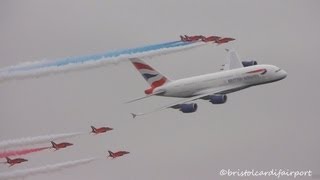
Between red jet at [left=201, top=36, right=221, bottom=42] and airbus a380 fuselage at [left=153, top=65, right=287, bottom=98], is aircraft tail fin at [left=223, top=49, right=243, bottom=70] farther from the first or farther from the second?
red jet at [left=201, top=36, right=221, bottom=42]

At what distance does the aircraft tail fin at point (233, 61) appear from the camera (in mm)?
16094

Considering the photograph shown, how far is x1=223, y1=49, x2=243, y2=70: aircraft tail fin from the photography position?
16.1 m

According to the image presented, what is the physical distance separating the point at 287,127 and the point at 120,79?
2970 mm

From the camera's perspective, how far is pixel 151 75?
53.0 feet

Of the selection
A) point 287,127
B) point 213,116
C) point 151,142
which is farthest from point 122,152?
point 287,127

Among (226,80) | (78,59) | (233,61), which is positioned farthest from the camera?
(78,59)

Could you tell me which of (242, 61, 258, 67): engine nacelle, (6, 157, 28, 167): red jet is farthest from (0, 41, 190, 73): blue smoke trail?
(6, 157, 28, 167): red jet

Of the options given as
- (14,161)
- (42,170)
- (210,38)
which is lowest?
(42,170)

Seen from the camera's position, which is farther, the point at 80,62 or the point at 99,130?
the point at 80,62

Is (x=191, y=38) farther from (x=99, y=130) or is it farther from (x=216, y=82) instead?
(x=99, y=130)

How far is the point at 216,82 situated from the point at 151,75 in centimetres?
111

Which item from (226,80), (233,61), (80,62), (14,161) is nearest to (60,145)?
(14,161)

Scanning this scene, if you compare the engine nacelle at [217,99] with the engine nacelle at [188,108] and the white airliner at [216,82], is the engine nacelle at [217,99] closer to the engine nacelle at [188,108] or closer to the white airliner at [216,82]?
the white airliner at [216,82]

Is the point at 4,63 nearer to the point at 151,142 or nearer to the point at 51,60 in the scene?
the point at 51,60
